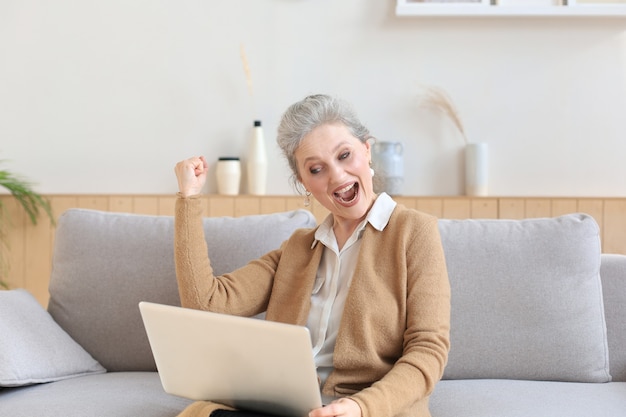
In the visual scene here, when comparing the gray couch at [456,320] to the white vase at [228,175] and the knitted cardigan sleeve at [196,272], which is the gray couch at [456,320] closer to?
the knitted cardigan sleeve at [196,272]

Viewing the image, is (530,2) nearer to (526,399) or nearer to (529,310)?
(529,310)

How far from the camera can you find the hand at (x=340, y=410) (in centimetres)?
154

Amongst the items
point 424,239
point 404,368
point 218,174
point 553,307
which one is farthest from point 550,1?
point 404,368

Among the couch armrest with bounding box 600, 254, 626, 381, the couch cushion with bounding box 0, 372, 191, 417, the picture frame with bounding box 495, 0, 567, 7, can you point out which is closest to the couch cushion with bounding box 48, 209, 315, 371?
the couch cushion with bounding box 0, 372, 191, 417

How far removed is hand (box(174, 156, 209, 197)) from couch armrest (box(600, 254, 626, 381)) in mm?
1146

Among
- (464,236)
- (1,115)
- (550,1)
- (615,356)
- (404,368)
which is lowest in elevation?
(615,356)

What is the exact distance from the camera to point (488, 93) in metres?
3.68

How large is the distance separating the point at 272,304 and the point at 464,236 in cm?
60

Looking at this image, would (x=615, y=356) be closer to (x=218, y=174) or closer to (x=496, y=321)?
(x=496, y=321)

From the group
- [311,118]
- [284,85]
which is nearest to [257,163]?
[284,85]

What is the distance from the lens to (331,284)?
78.1 inches

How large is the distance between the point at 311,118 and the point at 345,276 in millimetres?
375

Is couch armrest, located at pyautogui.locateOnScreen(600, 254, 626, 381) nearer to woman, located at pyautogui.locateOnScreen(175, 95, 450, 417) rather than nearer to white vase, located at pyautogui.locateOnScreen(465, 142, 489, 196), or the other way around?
woman, located at pyautogui.locateOnScreen(175, 95, 450, 417)

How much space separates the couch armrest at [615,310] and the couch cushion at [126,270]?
2.78 ft
